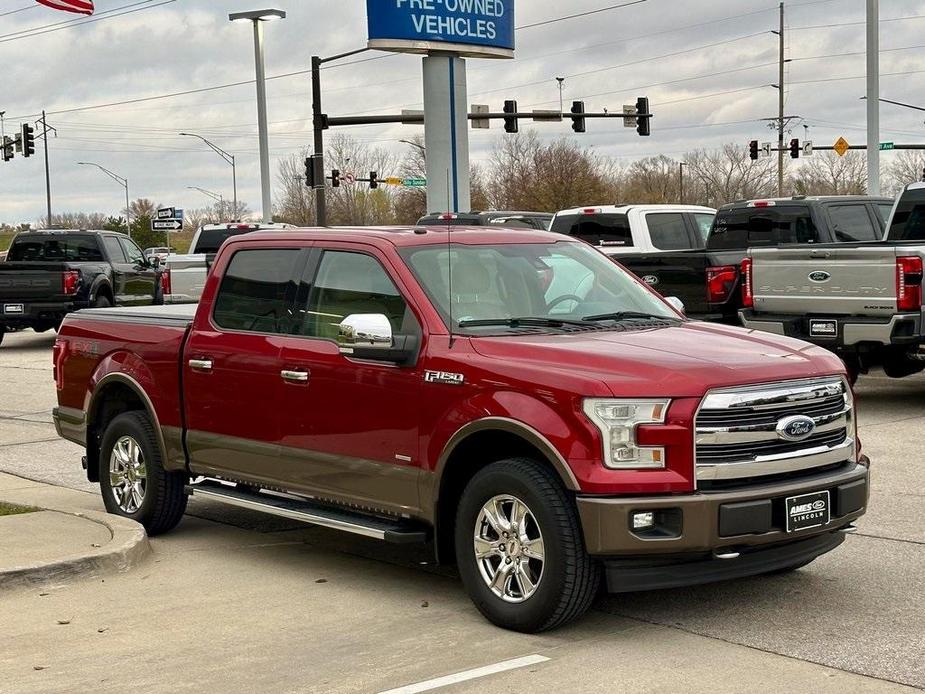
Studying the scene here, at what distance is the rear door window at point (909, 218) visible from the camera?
14594mm

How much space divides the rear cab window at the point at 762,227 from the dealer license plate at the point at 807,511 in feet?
34.8

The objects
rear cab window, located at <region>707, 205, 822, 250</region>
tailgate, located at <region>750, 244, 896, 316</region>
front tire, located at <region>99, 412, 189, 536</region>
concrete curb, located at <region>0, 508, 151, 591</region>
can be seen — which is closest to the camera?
concrete curb, located at <region>0, 508, 151, 591</region>

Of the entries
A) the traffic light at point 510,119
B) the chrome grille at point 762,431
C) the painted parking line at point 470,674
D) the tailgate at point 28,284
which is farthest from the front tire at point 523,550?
the traffic light at point 510,119

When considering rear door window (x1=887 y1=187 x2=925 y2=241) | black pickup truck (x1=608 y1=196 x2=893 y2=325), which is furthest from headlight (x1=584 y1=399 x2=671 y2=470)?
rear door window (x1=887 y1=187 x2=925 y2=241)

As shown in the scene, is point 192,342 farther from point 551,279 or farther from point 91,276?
point 91,276

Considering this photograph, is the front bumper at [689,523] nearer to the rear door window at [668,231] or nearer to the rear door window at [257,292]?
the rear door window at [257,292]

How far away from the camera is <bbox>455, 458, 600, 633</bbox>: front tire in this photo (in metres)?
Result: 5.87

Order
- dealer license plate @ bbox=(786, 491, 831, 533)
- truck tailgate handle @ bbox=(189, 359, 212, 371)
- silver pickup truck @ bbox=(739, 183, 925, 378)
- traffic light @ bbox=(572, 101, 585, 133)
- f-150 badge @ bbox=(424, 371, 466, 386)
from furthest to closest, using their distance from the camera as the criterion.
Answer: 1. traffic light @ bbox=(572, 101, 585, 133)
2. silver pickup truck @ bbox=(739, 183, 925, 378)
3. truck tailgate handle @ bbox=(189, 359, 212, 371)
4. f-150 badge @ bbox=(424, 371, 466, 386)
5. dealer license plate @ bbox=(786, 491, 831, 533)

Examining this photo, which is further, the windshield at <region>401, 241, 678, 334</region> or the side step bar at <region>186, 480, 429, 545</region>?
the windshield at <region>401, 241, 678, 334</region>

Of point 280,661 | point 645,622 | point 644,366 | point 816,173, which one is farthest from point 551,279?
point 816,173

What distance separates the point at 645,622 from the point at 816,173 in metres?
111

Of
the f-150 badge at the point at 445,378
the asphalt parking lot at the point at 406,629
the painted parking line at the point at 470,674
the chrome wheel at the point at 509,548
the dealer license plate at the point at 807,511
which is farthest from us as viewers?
the f-150 badge at the point at 445,378

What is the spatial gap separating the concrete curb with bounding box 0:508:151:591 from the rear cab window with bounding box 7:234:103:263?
19203 mm

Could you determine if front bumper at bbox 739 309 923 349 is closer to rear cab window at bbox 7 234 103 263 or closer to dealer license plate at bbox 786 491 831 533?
dealer license plate at bbox 786 491 831 533
